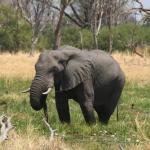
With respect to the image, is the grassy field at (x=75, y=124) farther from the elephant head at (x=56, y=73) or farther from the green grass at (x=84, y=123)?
the elephant head at (x=56, y=73)

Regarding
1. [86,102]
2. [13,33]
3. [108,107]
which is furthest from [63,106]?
[13,33]

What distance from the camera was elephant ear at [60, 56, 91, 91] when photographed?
12328mm

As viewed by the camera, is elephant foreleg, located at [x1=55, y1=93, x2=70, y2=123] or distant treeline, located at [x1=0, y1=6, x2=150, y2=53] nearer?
elephant foreleg, located at [x1=55, y1=93, x2=70, y2=123]

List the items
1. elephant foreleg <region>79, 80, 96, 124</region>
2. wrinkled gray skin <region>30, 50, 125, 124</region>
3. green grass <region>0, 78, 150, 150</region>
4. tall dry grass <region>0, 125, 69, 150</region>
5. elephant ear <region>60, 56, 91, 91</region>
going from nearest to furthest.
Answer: tall dry grass <region>0, 125, 69, 150</region> → green grass <region>0, 78, 150, 150</region> → wrinkled gray skin <region>30, 50, 125, 124</region> → elephant ear <region>60, 56, 91, 91</region> → elephant foreleg <region>79, 80, 96, 124</region>

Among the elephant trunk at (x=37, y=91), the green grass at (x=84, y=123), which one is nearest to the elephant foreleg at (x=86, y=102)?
the green grass at (x=84, y=123)

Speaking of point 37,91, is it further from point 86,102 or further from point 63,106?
point 86,102

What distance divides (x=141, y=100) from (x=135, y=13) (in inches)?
474

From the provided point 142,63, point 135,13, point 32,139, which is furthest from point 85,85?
point 142,63

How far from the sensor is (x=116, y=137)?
10969 millimetres

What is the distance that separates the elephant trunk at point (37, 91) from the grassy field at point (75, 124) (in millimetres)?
366

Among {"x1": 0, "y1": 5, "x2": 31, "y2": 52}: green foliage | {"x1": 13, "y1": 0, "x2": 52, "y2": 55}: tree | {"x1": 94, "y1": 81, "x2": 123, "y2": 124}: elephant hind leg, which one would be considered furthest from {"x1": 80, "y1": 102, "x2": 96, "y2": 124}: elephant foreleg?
{"x1": 0, "y1": 5, "x2": 31, "y2": 52}: green foliage

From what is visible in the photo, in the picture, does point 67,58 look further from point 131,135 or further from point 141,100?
→ point 141,100

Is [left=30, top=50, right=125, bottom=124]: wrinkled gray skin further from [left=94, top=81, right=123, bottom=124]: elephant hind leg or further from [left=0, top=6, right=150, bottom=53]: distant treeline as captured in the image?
[left=0, top=6, right=150, bottom=53]: distant treeline

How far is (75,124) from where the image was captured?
12.3m
